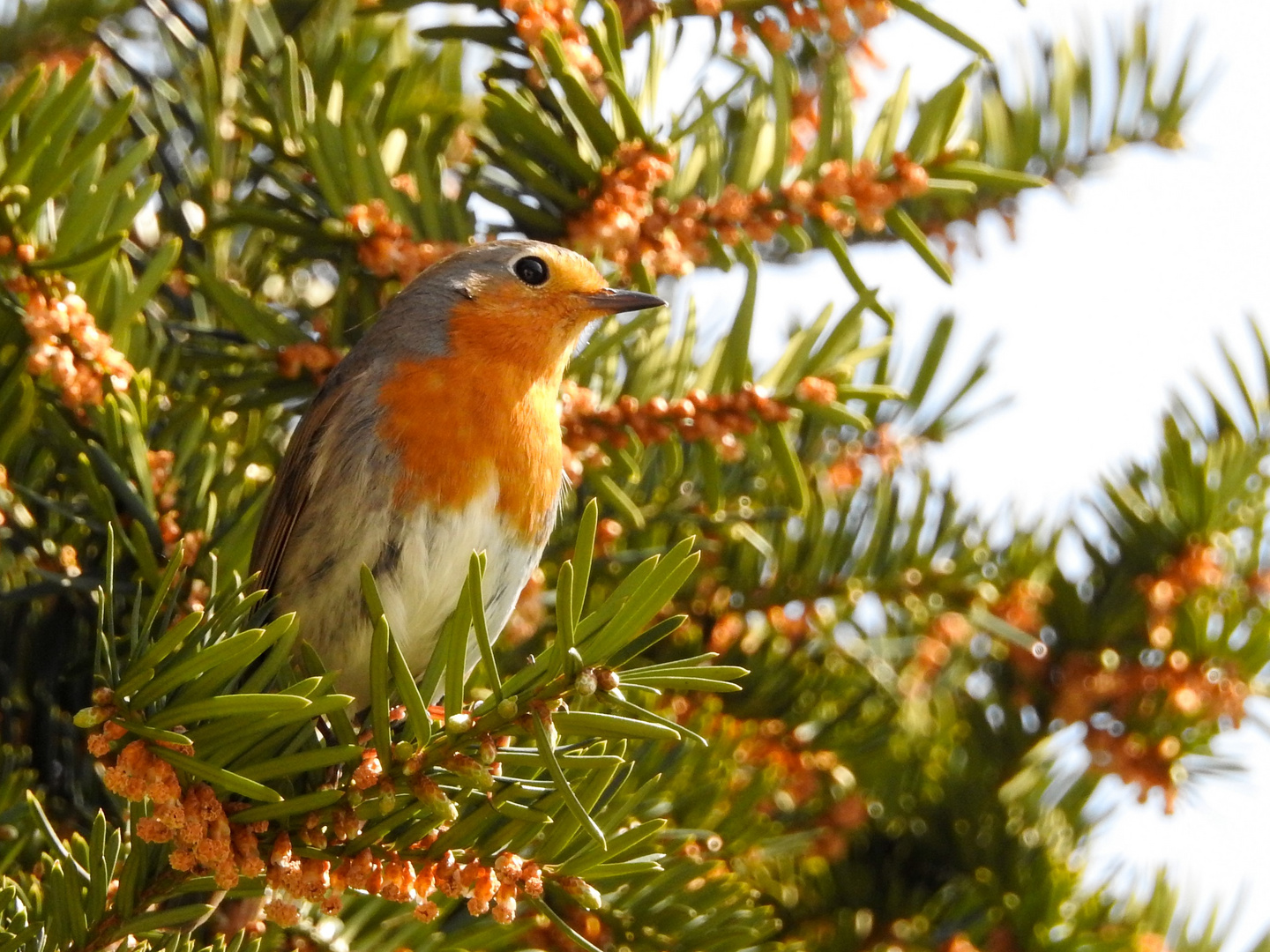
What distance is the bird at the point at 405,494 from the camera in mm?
3006

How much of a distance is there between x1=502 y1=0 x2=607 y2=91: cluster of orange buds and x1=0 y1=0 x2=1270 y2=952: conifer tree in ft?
0.04

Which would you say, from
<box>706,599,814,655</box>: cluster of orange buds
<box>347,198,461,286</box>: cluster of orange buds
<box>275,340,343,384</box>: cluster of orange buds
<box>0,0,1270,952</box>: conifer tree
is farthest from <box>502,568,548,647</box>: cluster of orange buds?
<box>347,198,461,286</box>: cluster of orange buds

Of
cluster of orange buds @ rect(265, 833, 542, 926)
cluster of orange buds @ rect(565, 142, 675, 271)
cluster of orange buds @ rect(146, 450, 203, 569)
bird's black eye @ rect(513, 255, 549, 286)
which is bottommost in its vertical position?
cluster of orange buds @ rect(265, 833, 542, 926)

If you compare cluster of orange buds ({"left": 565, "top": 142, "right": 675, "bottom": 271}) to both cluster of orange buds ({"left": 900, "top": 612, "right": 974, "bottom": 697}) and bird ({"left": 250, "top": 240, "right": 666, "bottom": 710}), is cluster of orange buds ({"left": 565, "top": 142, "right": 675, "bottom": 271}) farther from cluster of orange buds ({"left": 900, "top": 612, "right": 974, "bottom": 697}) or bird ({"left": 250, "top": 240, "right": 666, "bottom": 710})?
cluster of orange buds ({"left": 900, "top": 612, "right": 974, "bottom": 697})

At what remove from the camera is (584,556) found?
1717 mm

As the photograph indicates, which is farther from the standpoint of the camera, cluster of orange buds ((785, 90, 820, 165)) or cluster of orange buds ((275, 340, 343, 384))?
cluster of orange buds ((785, 90, 820, 165))

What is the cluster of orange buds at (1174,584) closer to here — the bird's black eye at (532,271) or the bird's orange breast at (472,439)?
the bird's orange breast at (472,439)

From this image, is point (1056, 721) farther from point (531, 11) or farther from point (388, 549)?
point (531, 11)

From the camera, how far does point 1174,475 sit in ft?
10.6

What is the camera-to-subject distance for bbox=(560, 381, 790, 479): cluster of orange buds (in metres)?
2.66

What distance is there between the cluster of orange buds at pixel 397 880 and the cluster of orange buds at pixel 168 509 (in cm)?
71

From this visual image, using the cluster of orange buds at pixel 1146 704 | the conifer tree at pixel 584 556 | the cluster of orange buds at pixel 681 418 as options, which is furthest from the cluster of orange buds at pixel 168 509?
the cluster of orange buds at pixel 1146 704

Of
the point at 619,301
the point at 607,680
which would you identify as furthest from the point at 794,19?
the point at 607,680

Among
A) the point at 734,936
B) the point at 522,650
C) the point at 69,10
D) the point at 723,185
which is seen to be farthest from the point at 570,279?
the point at 734,936
